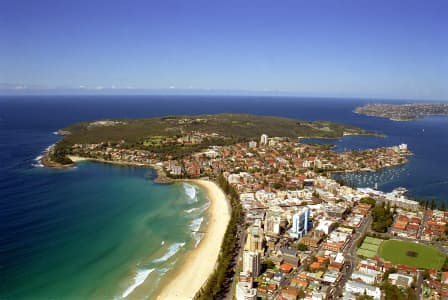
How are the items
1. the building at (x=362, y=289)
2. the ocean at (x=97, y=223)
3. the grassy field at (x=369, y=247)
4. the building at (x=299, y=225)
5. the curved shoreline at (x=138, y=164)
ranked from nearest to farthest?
the building at (x=362, y=289) → the ocean at (x=97, y=223) → the grassy field at (x=369, y=247) → the building at (x=299, y=225) → the curved shoreline at (x=138, y=164)

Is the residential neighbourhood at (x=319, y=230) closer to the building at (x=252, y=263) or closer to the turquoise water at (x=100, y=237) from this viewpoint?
the building at (x=252, y=263)

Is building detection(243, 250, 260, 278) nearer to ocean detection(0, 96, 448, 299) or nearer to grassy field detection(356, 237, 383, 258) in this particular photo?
ocean detection(0, 96, 448, 299)

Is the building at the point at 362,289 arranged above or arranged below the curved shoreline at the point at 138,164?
below

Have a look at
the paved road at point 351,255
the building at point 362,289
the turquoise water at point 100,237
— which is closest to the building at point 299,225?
the paved road at point 351,255

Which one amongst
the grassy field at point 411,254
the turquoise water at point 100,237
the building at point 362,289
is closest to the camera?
the building at point 362,289

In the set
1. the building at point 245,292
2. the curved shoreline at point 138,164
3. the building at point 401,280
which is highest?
the curved shoreline at point 138,164

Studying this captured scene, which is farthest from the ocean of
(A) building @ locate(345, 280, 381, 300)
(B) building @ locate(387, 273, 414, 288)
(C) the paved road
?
(B) building @ locate(387, 273, 414, 288)

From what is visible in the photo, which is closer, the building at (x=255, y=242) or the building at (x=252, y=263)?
the building at (x=252, y=263)
